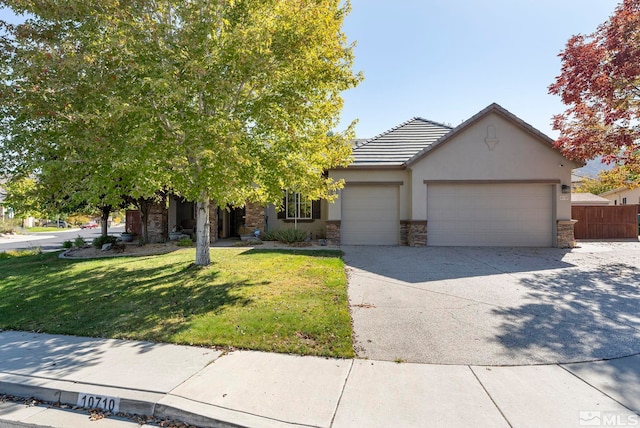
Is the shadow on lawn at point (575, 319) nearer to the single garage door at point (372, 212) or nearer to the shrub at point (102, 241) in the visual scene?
the single garage door at point (372, 212)

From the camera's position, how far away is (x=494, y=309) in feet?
19.8

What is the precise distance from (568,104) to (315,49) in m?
9.77

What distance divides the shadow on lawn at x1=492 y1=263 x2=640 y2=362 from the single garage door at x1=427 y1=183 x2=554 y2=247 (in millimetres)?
4984

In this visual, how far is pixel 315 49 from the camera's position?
7281 mm

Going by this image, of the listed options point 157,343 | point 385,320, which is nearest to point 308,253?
point 385,320

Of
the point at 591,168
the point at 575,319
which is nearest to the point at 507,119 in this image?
the point at 575,319

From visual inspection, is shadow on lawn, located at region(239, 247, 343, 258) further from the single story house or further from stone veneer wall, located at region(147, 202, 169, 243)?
stone veneer wall, located at region(147, 202, 169, 243)

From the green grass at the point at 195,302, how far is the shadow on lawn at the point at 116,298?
0.02 metres

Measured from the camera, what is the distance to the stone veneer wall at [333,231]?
1402 cm

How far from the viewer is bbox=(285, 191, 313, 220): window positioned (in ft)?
52.0

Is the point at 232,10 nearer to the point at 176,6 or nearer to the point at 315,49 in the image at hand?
the point at 176,6

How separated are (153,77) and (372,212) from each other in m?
10.1

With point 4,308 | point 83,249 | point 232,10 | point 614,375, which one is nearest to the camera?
point 614,375

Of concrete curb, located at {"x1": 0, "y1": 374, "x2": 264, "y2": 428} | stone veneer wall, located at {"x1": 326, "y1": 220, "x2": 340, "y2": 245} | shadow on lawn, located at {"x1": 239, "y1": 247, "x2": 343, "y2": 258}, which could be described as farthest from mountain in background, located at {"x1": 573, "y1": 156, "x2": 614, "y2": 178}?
concrete curb, located at {"x1": 0, "y1": 374, "x2": 264, "y2": 428}
